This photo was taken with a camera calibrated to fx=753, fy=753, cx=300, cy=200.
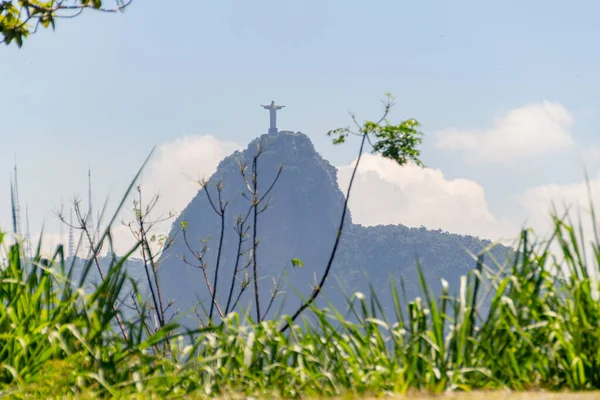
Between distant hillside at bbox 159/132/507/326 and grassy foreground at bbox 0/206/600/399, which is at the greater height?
distant hillside at bbox 159/132/507/326

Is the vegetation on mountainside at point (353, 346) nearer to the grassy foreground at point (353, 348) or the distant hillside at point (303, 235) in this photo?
the grassy foreground at point (353, 348)

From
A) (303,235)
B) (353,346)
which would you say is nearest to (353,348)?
(353,346)

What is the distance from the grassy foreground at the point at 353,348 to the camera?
10.9 feet

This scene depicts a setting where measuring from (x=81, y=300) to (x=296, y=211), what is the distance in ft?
500

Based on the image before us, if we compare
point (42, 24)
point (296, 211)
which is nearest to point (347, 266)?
point (296, 211)

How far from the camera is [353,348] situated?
3633 millimetres

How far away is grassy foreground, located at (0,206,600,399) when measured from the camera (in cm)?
331

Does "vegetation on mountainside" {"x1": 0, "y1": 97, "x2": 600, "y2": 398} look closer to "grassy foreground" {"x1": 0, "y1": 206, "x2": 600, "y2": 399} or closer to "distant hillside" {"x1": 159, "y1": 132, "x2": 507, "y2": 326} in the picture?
"grassy foreground" {"x1": 0, "y1": 206, "x2": 600, "y2": 399}

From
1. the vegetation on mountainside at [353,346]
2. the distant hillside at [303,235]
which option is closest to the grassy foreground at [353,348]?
the vegetation on mountainside at [353,346]

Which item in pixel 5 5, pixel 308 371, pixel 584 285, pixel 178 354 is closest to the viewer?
pixel 308 371

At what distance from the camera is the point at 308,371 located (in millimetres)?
3449

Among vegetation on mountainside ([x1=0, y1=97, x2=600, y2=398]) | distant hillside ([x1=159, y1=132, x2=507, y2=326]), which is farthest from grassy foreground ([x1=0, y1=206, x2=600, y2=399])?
distant hillside ([x1=159, y1=132, x2=507, y2=326])

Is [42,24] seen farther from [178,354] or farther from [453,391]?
[453,391]

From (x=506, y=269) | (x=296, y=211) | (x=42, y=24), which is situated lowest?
(x=506, y=269)
